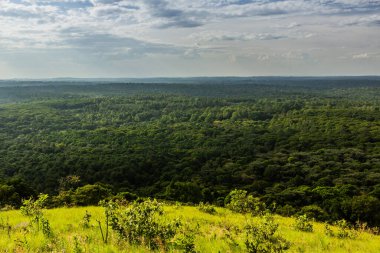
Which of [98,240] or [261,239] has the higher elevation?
[261,239]

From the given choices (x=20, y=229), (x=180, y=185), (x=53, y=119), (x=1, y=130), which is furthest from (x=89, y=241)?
(x=53, y=119)

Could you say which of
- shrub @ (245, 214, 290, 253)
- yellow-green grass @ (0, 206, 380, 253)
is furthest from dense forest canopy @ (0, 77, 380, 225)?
shrub @ (245, 214, 290, 253)

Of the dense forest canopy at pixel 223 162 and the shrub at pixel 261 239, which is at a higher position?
the shrub at pixel 261 239

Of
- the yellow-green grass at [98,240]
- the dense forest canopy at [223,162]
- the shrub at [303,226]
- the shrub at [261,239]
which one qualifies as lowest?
the dense forest canopy at [223,162]

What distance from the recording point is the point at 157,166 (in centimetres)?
9194

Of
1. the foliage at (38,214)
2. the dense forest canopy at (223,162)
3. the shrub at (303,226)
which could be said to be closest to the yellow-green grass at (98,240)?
the foliage at (38,214)

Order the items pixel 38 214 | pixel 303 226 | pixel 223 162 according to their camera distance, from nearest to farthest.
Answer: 1. pixel 38 214
2. pixel 303 226
3. pixel 223 162

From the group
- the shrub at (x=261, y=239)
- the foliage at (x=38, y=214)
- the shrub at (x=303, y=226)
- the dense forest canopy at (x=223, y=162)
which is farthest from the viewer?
the dense forest canopy at (x=223, y=162)

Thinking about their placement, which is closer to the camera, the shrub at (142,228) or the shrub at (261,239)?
the shrub at (261,239)

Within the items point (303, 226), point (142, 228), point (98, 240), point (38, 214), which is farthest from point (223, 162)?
point (142, 228)

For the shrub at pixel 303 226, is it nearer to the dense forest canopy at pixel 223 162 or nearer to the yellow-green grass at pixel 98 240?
the yellow-green grass at pixel 98 240

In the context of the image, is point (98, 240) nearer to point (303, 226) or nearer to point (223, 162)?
point (303, 226)

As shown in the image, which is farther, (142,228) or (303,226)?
(303,226)

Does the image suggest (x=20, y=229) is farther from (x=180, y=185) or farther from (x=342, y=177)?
(x=342, y=177)
